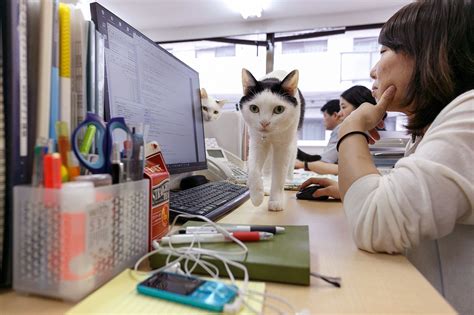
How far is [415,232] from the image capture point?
0.47m

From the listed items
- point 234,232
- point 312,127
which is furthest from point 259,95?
point 312,127

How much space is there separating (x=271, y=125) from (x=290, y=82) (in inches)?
5.4

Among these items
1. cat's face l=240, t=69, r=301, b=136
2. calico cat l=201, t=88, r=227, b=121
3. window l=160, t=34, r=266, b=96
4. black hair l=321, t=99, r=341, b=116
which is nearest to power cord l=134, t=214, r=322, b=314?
cat's face l=240, t=69, r=301, b=136

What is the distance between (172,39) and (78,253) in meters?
4.00

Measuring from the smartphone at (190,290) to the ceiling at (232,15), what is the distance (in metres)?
3.27

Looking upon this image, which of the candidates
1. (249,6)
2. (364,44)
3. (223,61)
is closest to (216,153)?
(249,6)

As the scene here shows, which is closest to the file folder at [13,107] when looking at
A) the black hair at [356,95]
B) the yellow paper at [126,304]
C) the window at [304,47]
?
the yellow paper at [126,304]

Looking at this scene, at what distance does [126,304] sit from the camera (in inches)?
12.1

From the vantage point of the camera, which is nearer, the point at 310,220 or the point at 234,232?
the point at 234,232

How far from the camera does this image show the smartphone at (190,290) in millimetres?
301

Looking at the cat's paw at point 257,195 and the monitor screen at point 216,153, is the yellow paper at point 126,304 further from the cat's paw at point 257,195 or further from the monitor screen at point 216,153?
the monitor screen at point 216,153

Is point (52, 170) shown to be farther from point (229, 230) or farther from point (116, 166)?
point (229, 230)

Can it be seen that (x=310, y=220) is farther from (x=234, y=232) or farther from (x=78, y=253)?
(x=78, y=253)

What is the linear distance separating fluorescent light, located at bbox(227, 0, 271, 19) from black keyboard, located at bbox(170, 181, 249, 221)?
107 inches
